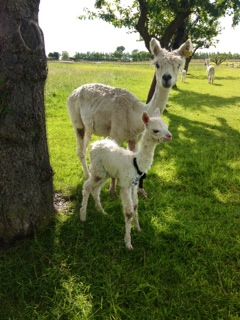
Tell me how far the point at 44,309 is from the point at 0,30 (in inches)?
116

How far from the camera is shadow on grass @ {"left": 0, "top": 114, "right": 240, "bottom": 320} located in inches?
138

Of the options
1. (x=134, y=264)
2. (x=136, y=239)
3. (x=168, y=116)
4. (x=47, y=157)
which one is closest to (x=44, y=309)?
(x=134, y=264)

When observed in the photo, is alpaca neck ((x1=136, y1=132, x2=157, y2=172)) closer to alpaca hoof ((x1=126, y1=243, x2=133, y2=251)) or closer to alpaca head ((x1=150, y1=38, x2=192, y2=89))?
alpaca hoof ((x1=126, y1=243, x2=133, y2=251))

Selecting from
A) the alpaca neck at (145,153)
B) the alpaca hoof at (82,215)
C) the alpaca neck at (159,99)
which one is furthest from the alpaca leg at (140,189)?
the alpaca neck at (145,153)

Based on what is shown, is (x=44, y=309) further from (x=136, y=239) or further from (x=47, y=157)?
(x=47, y=157)

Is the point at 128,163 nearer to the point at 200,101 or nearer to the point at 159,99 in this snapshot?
the point at 159,99

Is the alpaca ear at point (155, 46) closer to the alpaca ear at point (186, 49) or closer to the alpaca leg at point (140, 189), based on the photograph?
the alpaca ear at point (186, 49)

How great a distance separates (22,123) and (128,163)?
1.40m

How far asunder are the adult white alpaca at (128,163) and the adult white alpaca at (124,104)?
1062 millimetres

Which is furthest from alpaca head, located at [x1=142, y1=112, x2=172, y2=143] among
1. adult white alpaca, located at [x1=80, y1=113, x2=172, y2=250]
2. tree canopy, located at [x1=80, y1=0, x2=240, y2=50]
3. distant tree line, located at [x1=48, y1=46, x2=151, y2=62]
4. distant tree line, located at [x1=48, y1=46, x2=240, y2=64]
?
distant tree line, located at [x1=48, y1=46, x2=240, y2=64]

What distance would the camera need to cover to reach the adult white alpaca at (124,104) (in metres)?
5.76

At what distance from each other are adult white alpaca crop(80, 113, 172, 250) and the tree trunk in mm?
737

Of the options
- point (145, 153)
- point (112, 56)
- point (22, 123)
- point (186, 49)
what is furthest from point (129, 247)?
point (112, 56)

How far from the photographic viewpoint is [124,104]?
6039 mm
